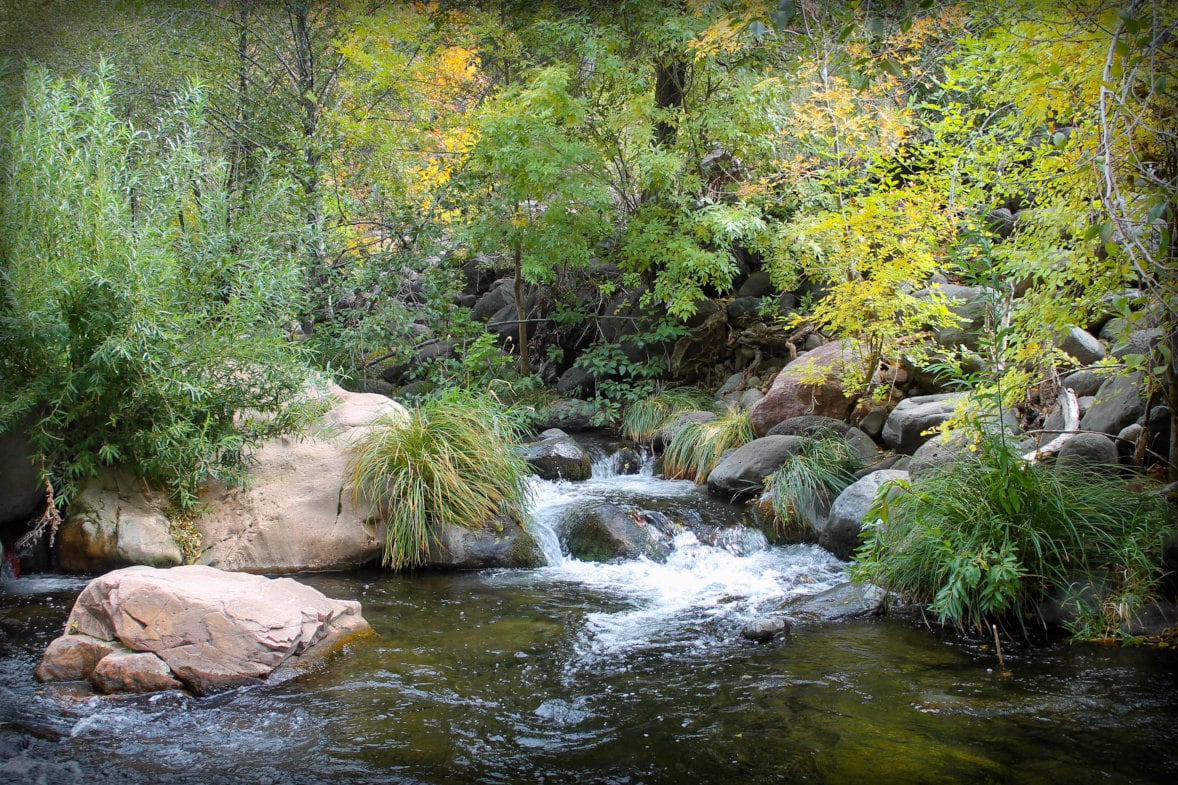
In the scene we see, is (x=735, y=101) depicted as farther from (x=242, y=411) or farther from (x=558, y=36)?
(x=242, y=411)

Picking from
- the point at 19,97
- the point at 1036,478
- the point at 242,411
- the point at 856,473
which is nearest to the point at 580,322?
the point at 856,473

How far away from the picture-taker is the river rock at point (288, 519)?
19.4ft

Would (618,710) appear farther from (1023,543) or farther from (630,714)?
(1023,543)

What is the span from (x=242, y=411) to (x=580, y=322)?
6336 millimetres

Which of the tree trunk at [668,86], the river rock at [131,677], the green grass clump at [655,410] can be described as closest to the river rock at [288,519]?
the river rock at [131,677]

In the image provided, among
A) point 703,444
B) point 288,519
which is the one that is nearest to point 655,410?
point 703,444

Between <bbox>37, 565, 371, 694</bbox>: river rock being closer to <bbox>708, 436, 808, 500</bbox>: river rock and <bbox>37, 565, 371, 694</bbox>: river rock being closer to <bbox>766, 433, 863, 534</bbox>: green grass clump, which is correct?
<bbox>766, 433, 863, 534</bbox>: green grass clump

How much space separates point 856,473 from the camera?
22.8 ft

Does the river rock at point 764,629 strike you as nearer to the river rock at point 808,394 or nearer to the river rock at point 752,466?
the river rock at point 752,466

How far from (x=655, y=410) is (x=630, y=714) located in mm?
6549

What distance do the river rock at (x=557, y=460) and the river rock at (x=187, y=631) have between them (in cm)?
405

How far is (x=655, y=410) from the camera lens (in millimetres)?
10008

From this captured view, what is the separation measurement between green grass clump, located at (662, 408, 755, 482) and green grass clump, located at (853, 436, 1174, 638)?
360 cm

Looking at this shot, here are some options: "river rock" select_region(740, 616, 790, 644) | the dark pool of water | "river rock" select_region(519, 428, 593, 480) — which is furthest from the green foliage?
"river rock" select_region(740, 616, 790, 644)
